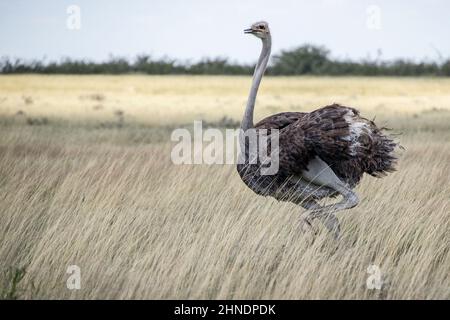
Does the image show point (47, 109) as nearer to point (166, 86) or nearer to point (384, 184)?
point (166, 86)

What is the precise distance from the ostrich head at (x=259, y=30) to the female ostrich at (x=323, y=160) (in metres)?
1.00

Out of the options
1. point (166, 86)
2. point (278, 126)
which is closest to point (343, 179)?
point (278, 126)

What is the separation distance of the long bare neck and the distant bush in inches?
1565

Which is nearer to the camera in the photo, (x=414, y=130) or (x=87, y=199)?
(x=87, y=199)

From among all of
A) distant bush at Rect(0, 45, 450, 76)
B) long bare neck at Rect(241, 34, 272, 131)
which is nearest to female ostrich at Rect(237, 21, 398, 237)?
long bare neck at Rect(241, 34, 272, 131)

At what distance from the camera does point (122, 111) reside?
25250mm

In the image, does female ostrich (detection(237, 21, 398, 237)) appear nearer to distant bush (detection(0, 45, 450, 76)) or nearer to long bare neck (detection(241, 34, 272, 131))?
long bare neck (detection(241, 34, 272, 131))

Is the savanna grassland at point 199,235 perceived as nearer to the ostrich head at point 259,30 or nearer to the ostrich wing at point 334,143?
the ostrich wing at point 334,143

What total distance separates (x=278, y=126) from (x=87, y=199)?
2088 millimetres

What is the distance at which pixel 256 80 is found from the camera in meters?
7.26

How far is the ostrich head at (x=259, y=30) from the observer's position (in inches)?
297

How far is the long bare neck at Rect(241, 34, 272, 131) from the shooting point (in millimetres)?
7110

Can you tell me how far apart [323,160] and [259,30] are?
Result: 146cm

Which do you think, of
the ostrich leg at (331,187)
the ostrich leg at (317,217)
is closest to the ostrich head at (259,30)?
the ostrich leg at (331,187)
